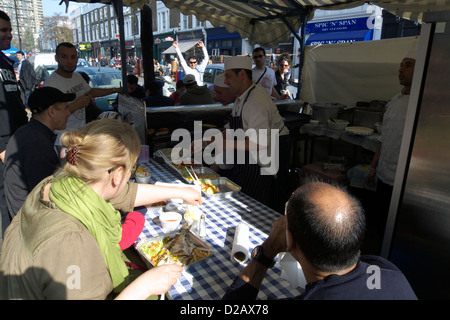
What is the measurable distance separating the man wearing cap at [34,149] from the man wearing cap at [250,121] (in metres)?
1.54

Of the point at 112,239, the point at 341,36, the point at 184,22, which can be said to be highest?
the point at 184,22

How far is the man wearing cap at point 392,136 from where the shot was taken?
2.85 metres

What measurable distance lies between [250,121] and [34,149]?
1.84m

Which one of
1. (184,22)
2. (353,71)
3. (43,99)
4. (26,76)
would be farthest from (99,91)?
(184,22)

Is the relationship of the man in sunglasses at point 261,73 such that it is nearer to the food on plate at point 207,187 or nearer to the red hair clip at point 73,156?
the food on plate at point 207,187

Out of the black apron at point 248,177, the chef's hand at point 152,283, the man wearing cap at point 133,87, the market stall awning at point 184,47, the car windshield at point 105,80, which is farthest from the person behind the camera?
the market stall awning at point 184,47

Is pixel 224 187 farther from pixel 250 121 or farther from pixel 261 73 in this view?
pixel 261 73

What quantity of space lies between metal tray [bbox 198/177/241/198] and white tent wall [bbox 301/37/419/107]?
4040 mm

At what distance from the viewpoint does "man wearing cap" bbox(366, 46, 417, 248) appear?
285cm

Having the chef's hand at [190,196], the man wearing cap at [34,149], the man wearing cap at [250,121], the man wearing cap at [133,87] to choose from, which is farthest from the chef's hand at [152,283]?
the man wearing cap at [133,87]

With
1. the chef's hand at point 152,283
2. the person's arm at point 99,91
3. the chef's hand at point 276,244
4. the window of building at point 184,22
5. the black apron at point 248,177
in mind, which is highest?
the window of building at point 184,22

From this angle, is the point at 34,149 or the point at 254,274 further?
the point at 34,149

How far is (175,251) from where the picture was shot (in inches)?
66.4

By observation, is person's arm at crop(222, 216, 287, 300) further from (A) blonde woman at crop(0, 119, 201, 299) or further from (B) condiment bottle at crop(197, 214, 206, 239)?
(B) condiment bottle at crop(197, 214, 206, 239)
